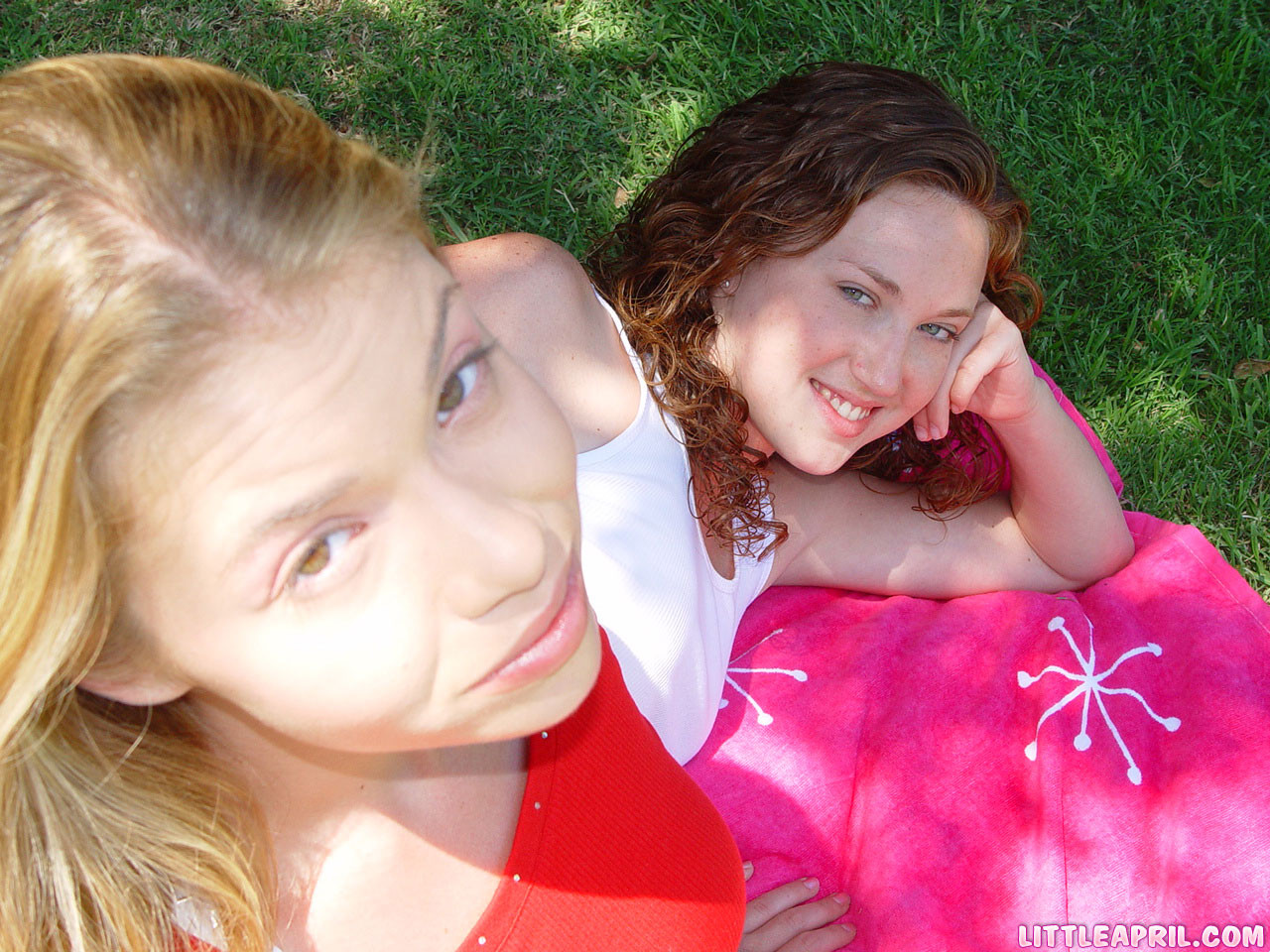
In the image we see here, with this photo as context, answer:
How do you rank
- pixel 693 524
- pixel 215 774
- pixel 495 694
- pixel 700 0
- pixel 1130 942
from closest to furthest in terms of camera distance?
pixel 495 694 < pixel 215 774 < pixel 1130 942 < pixel 693 524 < pixel 700 0

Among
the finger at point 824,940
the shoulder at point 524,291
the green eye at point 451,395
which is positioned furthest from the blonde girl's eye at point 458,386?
the finger at point 824,940

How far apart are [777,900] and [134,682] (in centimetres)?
157

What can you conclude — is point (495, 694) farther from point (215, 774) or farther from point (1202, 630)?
point (1202, 630)

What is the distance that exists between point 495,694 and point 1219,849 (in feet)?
6.25

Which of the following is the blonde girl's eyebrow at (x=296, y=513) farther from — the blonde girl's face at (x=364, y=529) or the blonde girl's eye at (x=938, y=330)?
the blonde girl's eye at (x=938, y=330)

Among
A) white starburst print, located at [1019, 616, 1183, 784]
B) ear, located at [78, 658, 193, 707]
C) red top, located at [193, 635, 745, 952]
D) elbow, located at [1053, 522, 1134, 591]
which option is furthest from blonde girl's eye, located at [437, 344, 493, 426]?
elbow, located at [1053, 522, 1134, 591]

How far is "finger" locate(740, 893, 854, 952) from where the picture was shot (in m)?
2.22

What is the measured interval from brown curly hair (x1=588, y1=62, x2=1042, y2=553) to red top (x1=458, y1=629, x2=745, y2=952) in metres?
0.78

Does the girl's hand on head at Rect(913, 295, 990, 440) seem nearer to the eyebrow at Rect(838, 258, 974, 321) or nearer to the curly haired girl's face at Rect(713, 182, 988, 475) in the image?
the curly haired girl's face at Rect(713, 182, 988, 475)

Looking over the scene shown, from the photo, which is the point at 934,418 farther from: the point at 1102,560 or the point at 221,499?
the point at 221,499

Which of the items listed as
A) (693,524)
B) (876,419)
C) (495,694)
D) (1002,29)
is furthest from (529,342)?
(1002,29)

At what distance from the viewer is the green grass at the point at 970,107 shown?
3268 millimetres

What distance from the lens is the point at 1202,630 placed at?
102 inches

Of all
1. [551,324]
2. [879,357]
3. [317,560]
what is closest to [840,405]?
[879,357]
